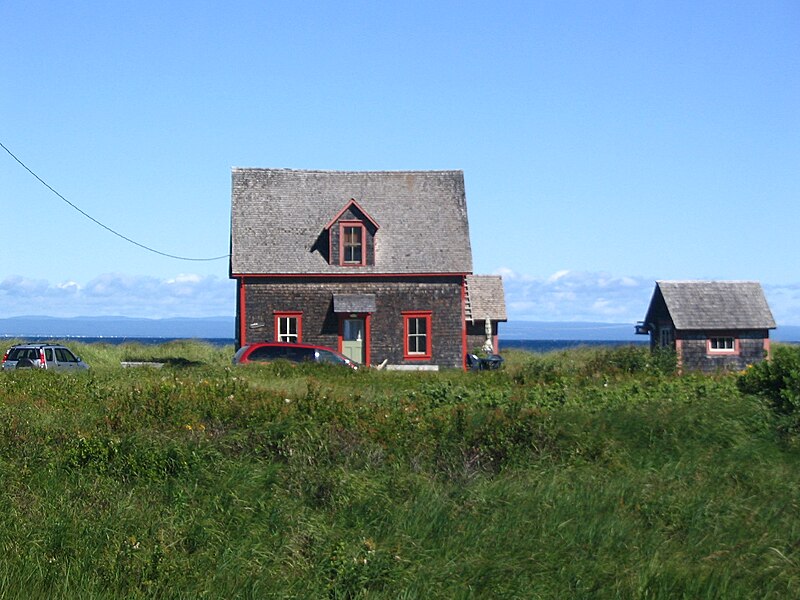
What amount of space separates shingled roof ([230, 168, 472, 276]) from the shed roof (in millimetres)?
16511

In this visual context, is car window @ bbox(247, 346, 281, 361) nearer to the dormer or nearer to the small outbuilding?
the dormer

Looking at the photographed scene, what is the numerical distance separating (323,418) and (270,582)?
231 inches

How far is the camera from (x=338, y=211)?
40625 mm

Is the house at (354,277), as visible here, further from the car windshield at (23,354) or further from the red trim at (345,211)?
the car windshield at (23,354)

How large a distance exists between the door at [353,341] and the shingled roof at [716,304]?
46.7 feet

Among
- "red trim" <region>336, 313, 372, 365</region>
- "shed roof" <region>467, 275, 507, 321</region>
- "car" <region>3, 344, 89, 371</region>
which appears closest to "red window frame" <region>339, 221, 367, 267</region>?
"red trim" <region>336, 313, 372, 365</region>

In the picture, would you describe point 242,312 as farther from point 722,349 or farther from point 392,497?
point 392,497

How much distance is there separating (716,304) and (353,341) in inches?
664

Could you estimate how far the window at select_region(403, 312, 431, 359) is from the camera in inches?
1563

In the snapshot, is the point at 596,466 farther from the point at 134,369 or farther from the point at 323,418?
the point at 134,369

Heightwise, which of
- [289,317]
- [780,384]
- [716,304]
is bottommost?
[780,384]

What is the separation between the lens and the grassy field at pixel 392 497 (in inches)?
405

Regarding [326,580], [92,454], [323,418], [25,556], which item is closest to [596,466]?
[323,418]

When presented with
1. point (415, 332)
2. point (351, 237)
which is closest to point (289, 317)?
point (351, 237)
